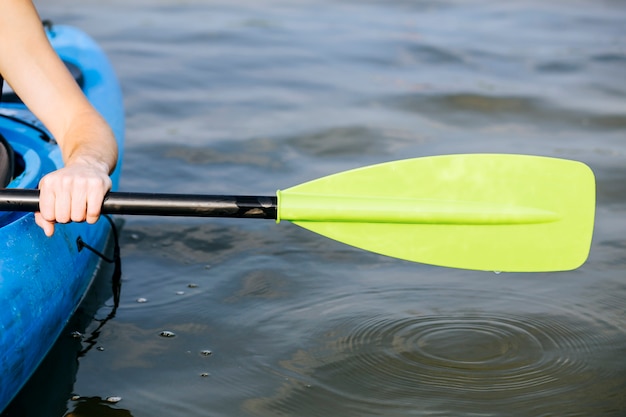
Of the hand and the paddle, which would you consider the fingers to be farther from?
the paddle

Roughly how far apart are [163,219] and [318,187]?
54.1 inches

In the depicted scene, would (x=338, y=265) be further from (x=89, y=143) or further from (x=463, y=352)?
(x=89, y=143)

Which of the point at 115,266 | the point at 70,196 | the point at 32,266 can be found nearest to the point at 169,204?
the point at 70,196

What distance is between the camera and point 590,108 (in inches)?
211

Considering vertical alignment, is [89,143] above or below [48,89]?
Result: below

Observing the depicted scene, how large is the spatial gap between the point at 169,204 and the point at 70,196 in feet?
0.81

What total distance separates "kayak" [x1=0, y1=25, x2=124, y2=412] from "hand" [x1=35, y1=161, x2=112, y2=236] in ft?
0.93

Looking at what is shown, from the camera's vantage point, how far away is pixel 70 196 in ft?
7.16

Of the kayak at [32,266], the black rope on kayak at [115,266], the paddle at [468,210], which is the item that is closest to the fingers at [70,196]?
the kayak at [32,266]

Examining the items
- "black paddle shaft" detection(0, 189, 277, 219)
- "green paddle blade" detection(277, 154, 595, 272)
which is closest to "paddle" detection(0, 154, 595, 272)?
"green paddle blade" detection(277, 154, 595, 272)

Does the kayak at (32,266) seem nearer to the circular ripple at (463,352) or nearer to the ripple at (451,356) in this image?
the ripple at (451,356)

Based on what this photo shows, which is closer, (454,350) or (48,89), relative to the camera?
(48,89)

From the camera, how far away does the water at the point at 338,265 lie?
2.64 meters

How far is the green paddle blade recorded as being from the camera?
103 inches
